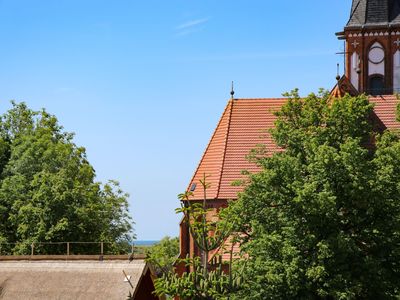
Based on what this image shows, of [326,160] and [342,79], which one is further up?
[342,79]

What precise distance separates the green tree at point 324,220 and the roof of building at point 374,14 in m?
20.5

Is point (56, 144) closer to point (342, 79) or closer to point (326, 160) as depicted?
point (342, 79)

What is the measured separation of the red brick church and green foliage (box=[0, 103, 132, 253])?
7166 mm

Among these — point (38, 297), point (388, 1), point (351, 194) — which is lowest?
point (38, 297)

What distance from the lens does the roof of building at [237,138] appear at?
5301 cm

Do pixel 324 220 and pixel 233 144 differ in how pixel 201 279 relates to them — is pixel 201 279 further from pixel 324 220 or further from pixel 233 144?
pixel 233 144

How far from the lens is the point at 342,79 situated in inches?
2162

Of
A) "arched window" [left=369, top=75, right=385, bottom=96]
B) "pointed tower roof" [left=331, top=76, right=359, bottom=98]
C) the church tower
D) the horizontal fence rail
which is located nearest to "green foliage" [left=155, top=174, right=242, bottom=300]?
"pointed tower roof" [left=331, top=76, right=359, bottom=98]

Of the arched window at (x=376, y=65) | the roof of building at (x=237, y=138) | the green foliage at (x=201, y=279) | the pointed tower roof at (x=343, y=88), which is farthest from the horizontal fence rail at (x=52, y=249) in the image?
the green foliage at (x=201, y=279)

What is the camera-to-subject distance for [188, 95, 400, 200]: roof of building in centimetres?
5301

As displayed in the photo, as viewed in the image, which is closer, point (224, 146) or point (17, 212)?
point (224, 146)

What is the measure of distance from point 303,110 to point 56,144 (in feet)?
93.6

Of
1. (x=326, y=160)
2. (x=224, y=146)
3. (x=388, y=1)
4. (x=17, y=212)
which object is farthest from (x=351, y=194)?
(x=17, y=212)

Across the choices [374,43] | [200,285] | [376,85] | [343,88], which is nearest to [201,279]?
[200,285]
